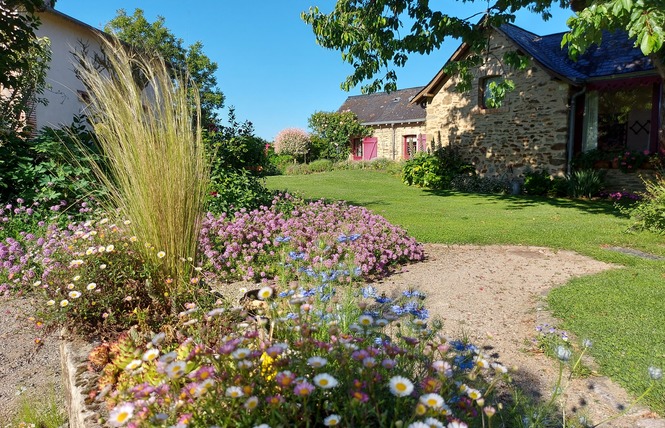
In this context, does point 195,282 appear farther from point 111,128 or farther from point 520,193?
point 520,193

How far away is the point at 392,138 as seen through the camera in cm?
2320

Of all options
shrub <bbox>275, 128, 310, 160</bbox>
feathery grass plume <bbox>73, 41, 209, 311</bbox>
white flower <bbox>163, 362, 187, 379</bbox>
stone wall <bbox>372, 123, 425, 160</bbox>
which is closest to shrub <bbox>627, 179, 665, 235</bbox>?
feathery grass plume <bbox>73, 41, 209, 311</bbox>

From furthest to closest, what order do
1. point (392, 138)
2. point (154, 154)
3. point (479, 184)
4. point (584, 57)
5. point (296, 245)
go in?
point (392, 138) < point (479, 184) < point (584, 57) < point (296, 245) < point (154, 154)

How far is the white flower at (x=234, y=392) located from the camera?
3.38 ft

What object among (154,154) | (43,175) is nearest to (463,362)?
(154,154)

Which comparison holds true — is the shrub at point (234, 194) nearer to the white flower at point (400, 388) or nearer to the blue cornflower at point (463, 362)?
the blue cornflower at point (463, 362)

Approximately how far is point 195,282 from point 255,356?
1.35m

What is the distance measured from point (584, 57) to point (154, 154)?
43.0 feet

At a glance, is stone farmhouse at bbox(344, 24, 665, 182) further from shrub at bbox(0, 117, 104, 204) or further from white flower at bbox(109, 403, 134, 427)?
white flower at bbox(109, 403, 134, 427)

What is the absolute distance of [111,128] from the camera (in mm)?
2545

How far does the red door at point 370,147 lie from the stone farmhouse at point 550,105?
10189mm

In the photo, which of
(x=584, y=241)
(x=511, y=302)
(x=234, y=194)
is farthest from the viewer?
(x=234, y=194)

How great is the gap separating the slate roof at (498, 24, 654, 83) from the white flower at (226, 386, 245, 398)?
12.1 metres

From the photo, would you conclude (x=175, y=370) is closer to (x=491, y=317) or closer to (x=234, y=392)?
(x=234, y=392)
